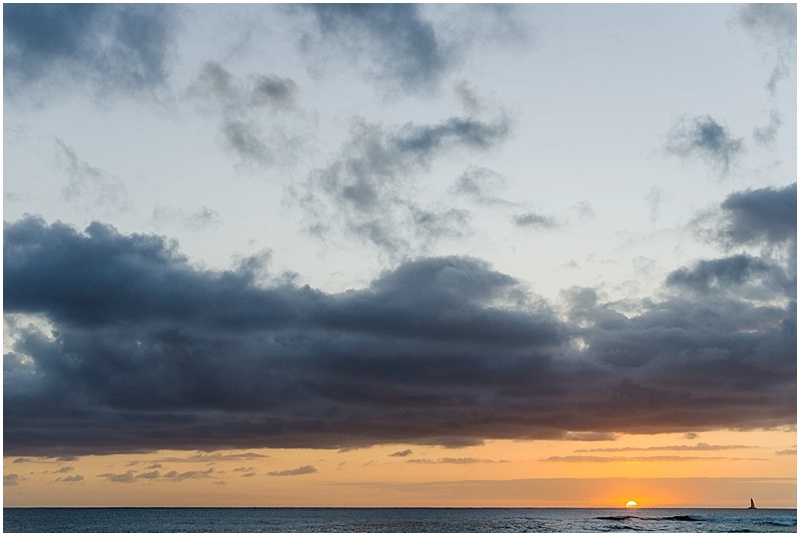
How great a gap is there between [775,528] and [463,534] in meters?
61.3

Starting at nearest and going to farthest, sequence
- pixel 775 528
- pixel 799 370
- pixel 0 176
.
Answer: pixel 799 370 → pixel 0 176 → pixel 775 528

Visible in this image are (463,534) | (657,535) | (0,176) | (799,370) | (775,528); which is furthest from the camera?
(463,534)

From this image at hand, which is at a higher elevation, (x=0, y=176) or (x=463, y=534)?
(x=0, y=176)

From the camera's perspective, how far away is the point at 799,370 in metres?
40.2

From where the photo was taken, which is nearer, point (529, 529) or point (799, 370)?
point (799, 370)

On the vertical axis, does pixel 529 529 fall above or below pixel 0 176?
below

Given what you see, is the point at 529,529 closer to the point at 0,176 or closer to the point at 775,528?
the point at 775,528

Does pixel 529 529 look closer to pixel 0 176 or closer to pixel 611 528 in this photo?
pixel 611 528

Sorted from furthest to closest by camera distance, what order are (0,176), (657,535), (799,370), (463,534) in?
(463,534) → (657,535) → (0,176) → (799,370)

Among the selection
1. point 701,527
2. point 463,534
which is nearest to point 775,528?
point 701,527

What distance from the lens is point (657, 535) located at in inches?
5635

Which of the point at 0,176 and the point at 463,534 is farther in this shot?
the point at 463,534

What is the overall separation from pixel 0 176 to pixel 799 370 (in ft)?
126

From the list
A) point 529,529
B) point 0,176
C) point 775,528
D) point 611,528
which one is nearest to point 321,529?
point 529,529
